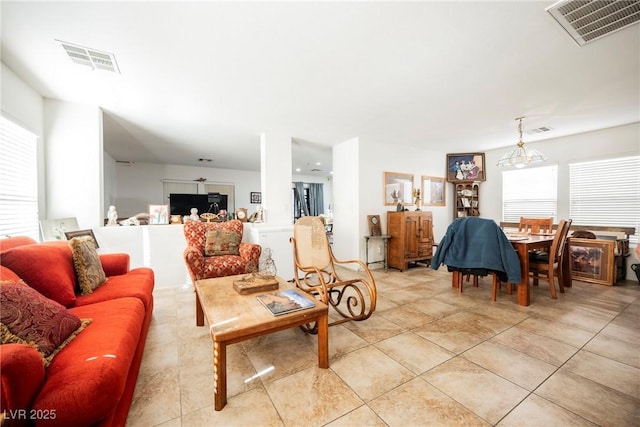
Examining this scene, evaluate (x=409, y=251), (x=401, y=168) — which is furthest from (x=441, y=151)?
(x=409, y=251)

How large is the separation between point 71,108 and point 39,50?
1259mm

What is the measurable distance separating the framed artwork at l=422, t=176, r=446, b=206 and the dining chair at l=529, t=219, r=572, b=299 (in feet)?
8.18

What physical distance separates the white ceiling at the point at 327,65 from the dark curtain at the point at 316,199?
5477 millimetres

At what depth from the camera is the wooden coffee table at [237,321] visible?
1358 mm

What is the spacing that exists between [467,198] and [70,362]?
6.57 meters

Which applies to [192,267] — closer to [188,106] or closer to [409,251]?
[188,106]

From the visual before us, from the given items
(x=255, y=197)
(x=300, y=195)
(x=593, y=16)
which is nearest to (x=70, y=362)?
(x=593, y=16)

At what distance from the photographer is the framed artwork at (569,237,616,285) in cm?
351

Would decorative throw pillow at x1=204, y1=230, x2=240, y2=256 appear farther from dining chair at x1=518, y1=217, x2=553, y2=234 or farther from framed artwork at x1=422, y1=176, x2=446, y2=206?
dining chair at x1=518, y1=217, x2=553, y2=234

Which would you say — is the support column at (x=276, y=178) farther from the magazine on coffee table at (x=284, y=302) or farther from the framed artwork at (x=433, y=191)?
the framed artwork at (x=433, y=191)

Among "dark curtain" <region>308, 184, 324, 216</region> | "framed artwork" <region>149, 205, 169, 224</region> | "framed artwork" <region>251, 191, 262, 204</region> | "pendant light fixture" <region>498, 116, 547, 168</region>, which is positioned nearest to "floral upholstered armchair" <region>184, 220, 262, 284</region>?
"framed artwork" <region>149, 205, 169, 224</region>

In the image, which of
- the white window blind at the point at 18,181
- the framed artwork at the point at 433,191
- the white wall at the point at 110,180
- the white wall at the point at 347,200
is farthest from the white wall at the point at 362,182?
the white wall at the point at 110,180

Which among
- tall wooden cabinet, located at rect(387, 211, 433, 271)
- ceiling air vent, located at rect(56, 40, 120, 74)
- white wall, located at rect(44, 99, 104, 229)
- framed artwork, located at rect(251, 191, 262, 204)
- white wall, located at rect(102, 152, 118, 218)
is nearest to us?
ceiling air vent, located at rect(56, 40, 120, 74)

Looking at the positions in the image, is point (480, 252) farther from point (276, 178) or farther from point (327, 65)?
point (276, 178)
